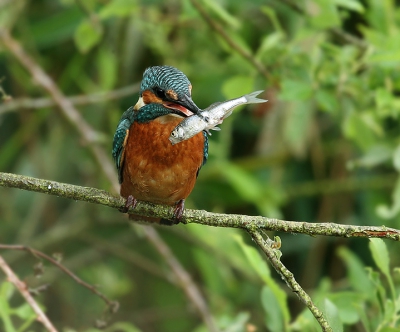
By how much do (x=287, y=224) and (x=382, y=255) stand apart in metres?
0.56

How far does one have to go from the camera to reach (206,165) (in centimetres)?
532

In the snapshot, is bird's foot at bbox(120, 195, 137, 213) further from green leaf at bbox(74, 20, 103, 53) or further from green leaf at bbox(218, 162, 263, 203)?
green leaf at bbox(218, 162, 263, 203)

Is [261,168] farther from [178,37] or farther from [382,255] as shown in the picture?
[382,255]

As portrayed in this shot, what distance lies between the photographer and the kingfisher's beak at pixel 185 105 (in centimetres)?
255

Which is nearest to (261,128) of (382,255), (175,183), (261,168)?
(261,168)

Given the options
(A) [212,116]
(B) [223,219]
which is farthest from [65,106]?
(B) [223,219]

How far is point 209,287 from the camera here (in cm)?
503

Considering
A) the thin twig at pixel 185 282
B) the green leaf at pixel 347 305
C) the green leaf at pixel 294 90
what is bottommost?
the green leaf at pixel 347 305

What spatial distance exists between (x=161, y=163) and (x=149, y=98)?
301 mm

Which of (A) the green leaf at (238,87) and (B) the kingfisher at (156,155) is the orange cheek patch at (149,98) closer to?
(B) the kingfisher at (156,155)

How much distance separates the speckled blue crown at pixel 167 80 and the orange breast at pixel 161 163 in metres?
0.18

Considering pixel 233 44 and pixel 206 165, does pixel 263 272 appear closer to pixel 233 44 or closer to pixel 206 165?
pixel 233 44

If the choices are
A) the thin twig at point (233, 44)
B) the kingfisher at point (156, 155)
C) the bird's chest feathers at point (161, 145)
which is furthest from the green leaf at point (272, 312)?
the thin twig at point (233, 44)

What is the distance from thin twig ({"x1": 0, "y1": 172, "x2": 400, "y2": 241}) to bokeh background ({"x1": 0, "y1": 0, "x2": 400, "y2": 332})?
1.79 m
